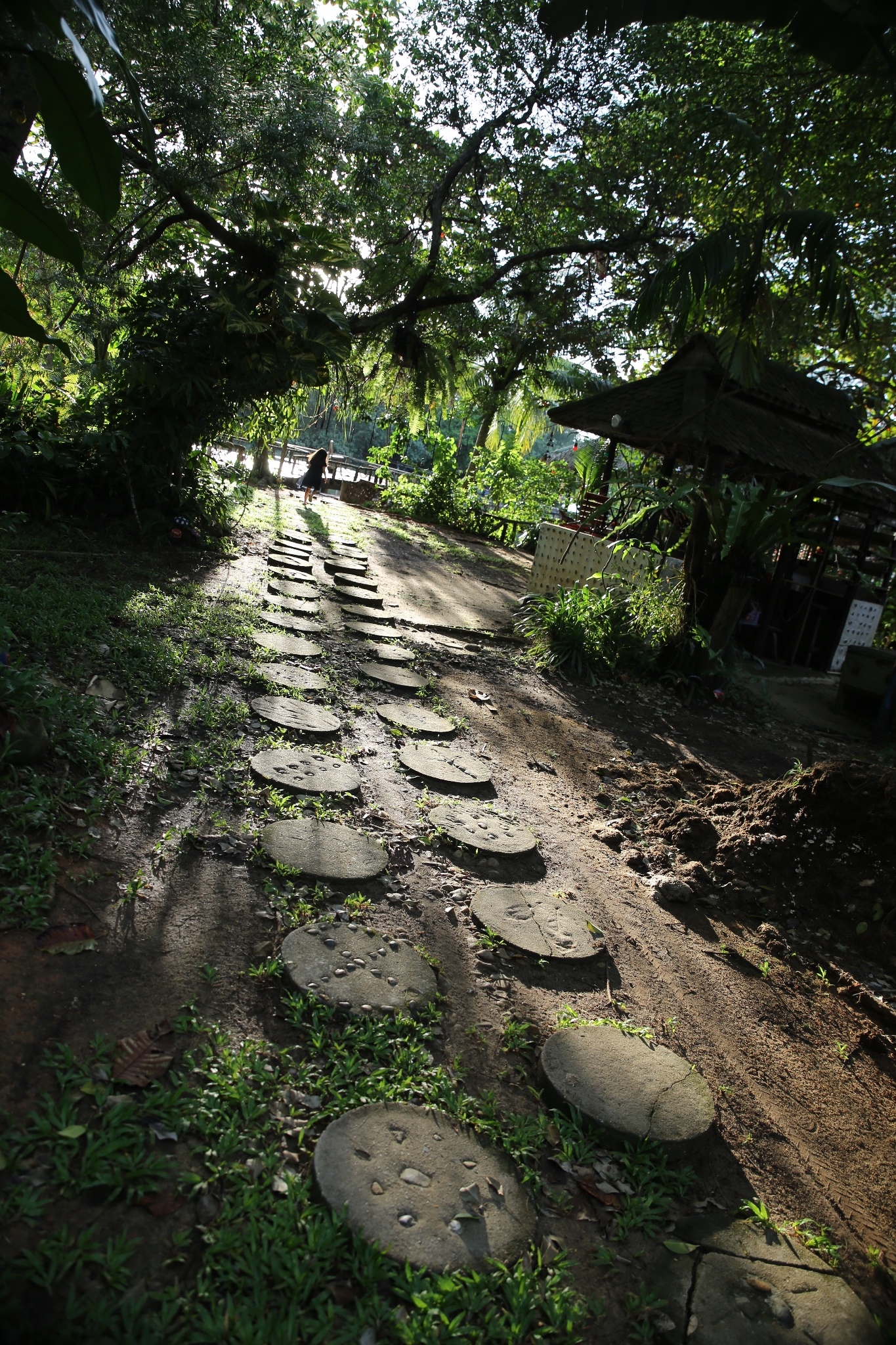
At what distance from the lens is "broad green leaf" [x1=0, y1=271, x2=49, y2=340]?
4.88ft

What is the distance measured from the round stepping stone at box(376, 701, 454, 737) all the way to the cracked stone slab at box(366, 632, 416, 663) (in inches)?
32.2

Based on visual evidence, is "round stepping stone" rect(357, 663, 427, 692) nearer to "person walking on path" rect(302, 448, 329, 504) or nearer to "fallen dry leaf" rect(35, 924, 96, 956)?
"fallen dry leaf" rect(35, 924, 96, 956)

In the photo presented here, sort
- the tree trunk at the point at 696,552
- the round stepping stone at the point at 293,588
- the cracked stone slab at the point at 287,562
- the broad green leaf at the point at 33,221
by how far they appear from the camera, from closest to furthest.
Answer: the broad green leaf at the point at 33,221, the round stepping stone at the point at 293,588, the tree trunk at the point at 696,552, the cracked stone slab at the point at 287,562

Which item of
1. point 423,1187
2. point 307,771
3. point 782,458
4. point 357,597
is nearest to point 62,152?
point 423,1187

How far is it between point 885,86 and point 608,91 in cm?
393

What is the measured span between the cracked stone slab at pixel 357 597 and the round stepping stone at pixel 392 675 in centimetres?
177

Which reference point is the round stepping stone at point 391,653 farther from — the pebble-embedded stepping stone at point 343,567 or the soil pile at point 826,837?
the soil pile at point 826,837

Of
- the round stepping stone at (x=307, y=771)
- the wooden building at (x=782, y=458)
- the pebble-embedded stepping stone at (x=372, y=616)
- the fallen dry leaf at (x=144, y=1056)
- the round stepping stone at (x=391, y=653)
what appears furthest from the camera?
the wooden building at (x=782, y=458)

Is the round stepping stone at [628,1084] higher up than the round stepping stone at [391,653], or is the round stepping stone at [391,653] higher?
the round stepping stone at [391,653]

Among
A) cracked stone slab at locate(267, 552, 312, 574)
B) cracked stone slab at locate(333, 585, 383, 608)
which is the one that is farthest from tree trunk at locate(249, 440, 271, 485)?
cracked stone slab at locate(333, 585, 383, 608)

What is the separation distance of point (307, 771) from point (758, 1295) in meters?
2.38

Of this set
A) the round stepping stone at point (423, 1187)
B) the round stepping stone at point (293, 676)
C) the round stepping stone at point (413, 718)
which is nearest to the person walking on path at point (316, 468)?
the round stepping stone at point (293, 676)

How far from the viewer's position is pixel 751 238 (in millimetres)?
6195

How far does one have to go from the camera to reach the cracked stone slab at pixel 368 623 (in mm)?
6152
